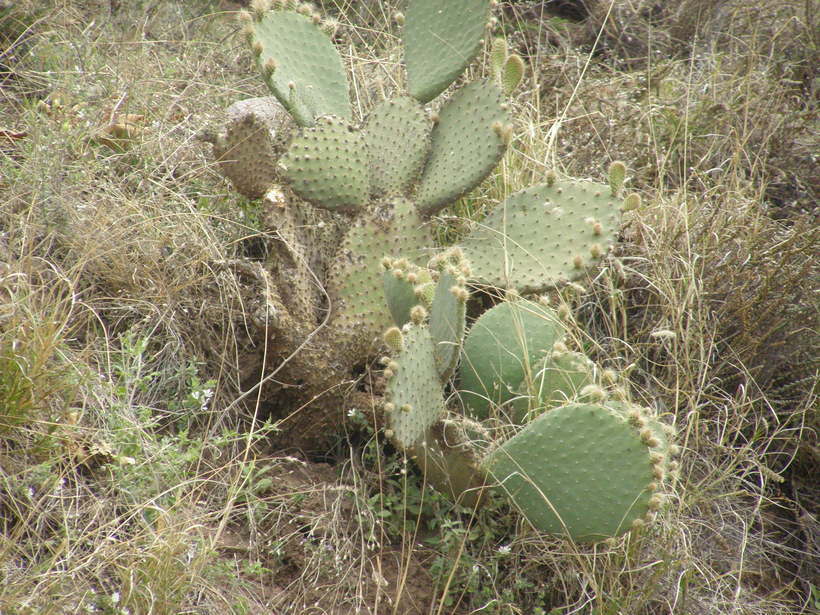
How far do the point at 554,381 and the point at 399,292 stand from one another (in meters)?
0.48

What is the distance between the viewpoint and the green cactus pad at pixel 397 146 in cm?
245

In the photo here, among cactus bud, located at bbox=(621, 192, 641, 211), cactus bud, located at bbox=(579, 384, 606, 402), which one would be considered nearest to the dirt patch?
cactus bud, located at bbox=(579, 384, 606, 402)

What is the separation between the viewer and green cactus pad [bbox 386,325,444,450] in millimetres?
1787

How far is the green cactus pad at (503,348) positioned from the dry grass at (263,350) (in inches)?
11.7

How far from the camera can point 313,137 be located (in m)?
2.28

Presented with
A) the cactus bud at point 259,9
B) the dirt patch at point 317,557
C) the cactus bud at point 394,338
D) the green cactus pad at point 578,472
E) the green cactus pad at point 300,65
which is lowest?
the dirt patch at point 317,557

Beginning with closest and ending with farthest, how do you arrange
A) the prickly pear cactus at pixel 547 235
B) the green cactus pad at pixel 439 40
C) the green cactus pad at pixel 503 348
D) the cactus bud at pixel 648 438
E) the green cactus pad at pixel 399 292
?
the cactus bud at pixel 648 438 < the green cactus pad at pixel 399 292 < the green cactus pad at pixel 503 348 < the prickly pear cactus at pixel 547 235 < the green cactus pad at pixel 439 40

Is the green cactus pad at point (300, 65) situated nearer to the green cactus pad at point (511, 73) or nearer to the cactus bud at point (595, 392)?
the green cactus pad at point (511, 73)

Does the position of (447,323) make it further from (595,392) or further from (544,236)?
(544,236)

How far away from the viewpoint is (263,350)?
228 centimetres

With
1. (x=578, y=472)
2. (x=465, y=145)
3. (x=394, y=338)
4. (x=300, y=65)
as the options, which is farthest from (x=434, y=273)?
(x=300, y=65)

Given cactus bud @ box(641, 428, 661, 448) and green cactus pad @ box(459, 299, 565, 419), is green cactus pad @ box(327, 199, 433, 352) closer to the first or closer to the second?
green cactus pad @ box(459, 299, 565, 419)

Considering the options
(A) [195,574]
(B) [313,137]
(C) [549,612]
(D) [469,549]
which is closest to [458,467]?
(D) [469,549]

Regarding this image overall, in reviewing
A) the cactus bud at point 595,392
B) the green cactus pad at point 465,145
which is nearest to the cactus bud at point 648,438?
the cactus bud at point 595,392
